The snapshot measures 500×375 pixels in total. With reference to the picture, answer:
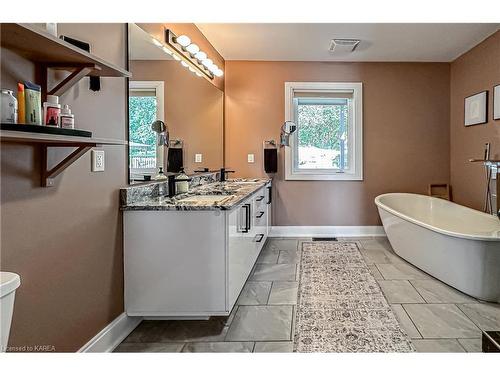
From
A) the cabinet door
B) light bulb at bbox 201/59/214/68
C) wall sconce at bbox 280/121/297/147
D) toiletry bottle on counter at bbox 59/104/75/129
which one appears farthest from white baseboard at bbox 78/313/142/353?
wall sconce at bbox 280/121/297/147

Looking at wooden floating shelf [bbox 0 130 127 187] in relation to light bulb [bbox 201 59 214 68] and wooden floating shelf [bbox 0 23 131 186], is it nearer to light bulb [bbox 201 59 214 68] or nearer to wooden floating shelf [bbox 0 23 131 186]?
wooden floating shelf [bbox 0 23 131 186]

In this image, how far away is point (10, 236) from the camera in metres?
1.34

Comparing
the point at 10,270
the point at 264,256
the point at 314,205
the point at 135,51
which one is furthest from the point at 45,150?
the point at 314,205

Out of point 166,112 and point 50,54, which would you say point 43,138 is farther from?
point 166,112

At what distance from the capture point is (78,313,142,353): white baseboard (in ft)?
6.23

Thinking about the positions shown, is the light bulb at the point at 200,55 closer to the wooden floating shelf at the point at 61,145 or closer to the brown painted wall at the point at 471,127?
the wooden floating shelf at the point at 61,145

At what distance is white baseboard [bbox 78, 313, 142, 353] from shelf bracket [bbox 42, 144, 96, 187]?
0.88 metres

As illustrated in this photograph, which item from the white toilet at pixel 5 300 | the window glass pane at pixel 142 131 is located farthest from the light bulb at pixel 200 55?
the white toilet at pixel 5 300

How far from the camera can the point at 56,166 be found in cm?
156

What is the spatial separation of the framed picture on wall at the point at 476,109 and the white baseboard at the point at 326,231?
1.81 meters

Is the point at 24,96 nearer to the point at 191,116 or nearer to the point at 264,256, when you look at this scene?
the point at 191,116

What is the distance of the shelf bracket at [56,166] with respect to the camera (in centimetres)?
151

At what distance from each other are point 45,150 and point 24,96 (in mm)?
293

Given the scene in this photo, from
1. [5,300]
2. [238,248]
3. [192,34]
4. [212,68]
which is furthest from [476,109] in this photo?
[5,300]
